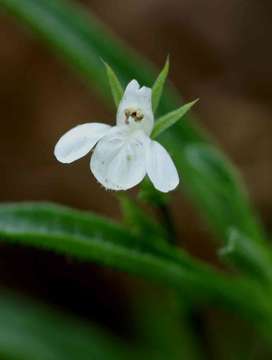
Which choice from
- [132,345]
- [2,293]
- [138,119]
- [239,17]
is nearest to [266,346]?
[132,345]

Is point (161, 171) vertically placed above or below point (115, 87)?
below

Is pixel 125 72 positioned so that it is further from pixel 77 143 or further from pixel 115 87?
pixel 77 143

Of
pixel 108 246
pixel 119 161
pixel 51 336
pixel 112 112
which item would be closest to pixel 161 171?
pixel 119 161

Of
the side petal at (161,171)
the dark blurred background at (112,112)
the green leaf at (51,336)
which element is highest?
the dark blurred background at (112,112)

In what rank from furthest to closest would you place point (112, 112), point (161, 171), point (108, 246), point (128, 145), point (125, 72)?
point (112, 112) → point (125, 72) → point (108, 246) → point (128, 145) → point (161, 171)

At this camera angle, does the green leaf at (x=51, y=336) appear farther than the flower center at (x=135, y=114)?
Yes

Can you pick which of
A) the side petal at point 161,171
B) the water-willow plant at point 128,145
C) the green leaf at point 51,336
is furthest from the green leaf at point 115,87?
the green leaf at point 51,336

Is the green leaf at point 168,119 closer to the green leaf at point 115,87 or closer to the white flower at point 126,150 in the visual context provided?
the white flower at point 126,150

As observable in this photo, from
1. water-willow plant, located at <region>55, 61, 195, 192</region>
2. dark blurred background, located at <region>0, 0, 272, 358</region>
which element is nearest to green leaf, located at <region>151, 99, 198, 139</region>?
water-willow plant, located at <region>55, 61, 195, 192</region>

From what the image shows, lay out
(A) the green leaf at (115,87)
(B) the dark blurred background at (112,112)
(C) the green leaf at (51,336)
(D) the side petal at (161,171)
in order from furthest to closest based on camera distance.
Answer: (B) the dark blurred background at (112,112), (C) the green leaf at (51,336), (A) the green leaf at (115,87), (D) the side petal at (161,171)
